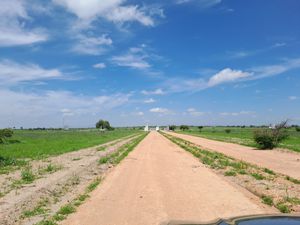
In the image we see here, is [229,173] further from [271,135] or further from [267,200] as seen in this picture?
[271,135]

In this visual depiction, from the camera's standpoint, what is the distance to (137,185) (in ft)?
52.2

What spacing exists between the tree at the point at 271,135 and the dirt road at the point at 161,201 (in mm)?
26095

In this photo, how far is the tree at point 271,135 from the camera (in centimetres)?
4341

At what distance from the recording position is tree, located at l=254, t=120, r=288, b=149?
142 ft

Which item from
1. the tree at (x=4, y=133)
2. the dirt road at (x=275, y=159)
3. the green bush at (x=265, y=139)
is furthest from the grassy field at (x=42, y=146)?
the green bush at (x=265, y=139)

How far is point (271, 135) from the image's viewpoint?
1708 inches

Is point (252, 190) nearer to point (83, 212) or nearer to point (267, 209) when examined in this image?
point (267, 209)

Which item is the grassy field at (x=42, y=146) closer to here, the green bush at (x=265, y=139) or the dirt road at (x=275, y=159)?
the dirt road at (x=275, y=159)

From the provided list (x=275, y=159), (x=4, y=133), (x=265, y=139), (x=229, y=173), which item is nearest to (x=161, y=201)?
(x=229, y=173)

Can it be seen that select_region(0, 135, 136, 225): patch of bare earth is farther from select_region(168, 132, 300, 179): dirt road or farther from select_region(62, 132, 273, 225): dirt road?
select_region(168, 132, 300, 179): dirt road

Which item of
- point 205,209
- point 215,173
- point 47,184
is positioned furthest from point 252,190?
point 47,184

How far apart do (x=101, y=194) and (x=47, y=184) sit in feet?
10.7

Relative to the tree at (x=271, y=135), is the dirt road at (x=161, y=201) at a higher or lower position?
lower

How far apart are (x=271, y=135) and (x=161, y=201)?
1304 inches
